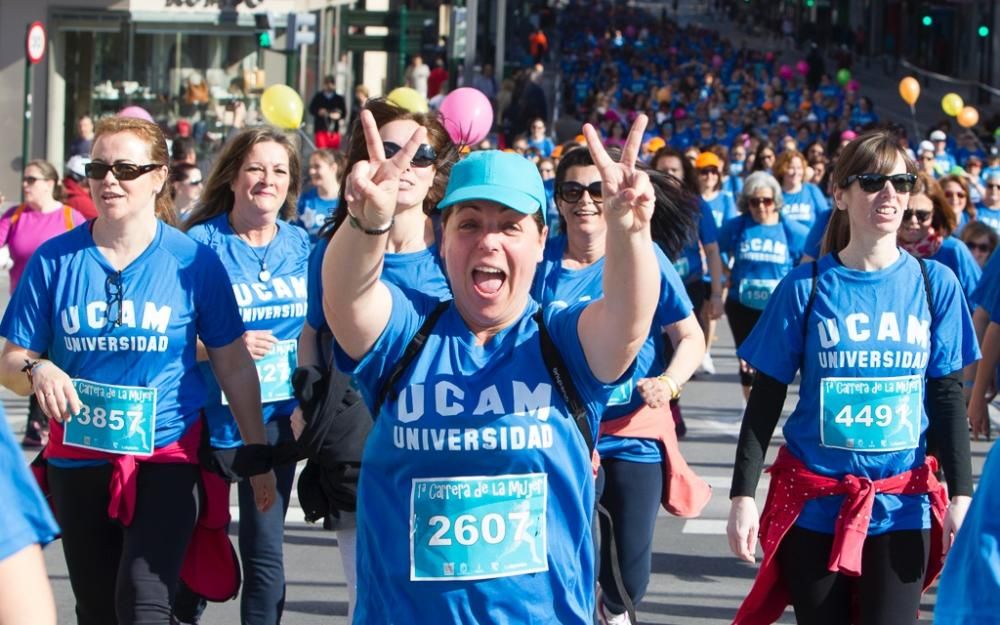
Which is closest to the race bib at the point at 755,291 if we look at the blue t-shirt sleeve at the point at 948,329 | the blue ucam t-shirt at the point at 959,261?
the blue ucam t-shirt at the point at 959,261

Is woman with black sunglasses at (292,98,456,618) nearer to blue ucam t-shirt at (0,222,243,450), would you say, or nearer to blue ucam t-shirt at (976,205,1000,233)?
blue ucam t-shirt at (0,222,243,450)

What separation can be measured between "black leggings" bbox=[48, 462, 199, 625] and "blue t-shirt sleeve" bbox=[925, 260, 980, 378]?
226 centimetres

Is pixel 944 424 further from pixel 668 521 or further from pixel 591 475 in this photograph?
pixel 668 521

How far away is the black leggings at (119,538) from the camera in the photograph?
523 centimetres

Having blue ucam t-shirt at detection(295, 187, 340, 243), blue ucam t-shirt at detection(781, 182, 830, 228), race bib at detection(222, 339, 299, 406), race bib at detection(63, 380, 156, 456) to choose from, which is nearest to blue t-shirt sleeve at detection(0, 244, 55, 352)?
race bib at detection(63, 380, 156, 456)

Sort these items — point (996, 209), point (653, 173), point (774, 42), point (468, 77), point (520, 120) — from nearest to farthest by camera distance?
point (653, 173) → point (996, 209) → point (520, 120) → point (468, 77) → point (774, 42)

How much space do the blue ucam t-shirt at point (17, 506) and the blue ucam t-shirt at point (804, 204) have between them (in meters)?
11.8

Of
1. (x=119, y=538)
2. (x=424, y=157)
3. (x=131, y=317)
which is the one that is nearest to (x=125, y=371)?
(x=131, y=317)

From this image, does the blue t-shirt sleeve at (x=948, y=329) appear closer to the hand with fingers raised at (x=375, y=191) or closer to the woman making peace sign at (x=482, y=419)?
the woman making peace sign at (x=482, y=419)

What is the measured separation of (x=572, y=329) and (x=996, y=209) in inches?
434

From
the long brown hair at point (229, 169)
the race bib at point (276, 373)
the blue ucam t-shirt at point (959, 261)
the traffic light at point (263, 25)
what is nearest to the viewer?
the race bib at point (276, 373)

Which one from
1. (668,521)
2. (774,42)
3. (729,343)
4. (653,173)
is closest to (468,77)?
(729,343)

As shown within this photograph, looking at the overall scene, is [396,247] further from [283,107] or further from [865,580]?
[283,107]

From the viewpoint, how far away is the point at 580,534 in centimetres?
394
